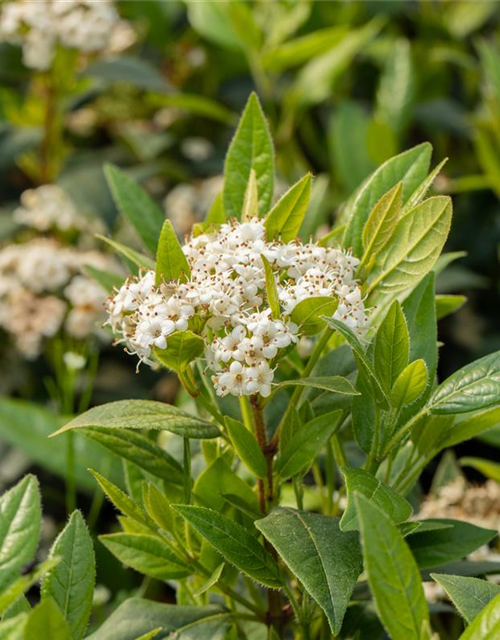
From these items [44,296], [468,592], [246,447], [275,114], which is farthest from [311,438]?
[275,114]

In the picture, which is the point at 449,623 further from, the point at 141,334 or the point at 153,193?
the point at 153,193

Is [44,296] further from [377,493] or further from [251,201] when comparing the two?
[377,493]

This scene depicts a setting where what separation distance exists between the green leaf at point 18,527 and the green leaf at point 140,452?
0.06 metres

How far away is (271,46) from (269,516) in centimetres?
118

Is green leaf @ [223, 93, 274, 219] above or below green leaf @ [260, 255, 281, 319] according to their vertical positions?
above

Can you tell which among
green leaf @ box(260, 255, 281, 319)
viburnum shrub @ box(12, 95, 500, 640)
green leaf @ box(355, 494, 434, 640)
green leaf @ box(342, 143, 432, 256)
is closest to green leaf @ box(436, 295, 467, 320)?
viburnum shrub @ box(12, 95, 500, 640)

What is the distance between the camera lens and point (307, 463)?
71 centimetres

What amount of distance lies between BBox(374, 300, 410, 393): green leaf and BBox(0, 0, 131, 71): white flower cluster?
104 cm

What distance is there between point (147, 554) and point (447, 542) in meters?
0.24

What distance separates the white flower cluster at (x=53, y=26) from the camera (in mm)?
1542

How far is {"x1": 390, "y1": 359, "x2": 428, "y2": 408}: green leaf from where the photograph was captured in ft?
2.19

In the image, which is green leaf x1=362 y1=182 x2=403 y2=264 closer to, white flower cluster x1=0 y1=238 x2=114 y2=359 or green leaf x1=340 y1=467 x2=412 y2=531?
green leaf x1=340 y1=467 x2=412 y2=531

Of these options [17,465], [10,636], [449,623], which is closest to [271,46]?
[17,465]

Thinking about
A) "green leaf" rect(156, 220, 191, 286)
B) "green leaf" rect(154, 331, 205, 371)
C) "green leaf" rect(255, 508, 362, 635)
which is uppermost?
"green leaf" rect(156, 220, 191, 286)
